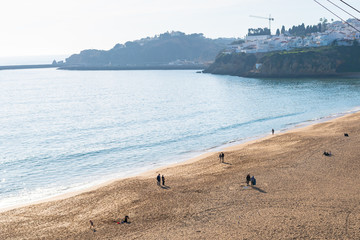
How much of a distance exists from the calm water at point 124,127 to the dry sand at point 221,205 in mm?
5192

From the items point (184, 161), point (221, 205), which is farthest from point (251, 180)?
point (184, 161)

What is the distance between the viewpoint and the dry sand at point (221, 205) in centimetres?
1931

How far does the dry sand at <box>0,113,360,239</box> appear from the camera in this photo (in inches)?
760

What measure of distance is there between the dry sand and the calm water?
5192 mm

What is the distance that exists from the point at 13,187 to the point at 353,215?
25442mm

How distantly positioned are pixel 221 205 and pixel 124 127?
3305cm

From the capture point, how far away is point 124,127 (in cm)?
5334

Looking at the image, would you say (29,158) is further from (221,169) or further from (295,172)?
(295,172)

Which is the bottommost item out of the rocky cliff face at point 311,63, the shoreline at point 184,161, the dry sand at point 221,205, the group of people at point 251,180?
the shoreline at point 184,161

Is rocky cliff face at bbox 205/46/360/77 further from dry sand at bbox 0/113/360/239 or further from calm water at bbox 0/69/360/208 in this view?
dry sand at bbox 0/113/360/239

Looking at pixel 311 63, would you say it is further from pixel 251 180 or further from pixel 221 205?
pixel 221 205

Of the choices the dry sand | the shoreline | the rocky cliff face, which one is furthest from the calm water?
the rocky cliff face

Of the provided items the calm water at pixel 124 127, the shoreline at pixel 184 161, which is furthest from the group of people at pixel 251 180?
the calm water at pixel 124 127

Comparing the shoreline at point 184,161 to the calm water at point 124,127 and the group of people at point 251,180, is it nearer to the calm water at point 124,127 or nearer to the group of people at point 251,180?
the calm water at point 124,127
